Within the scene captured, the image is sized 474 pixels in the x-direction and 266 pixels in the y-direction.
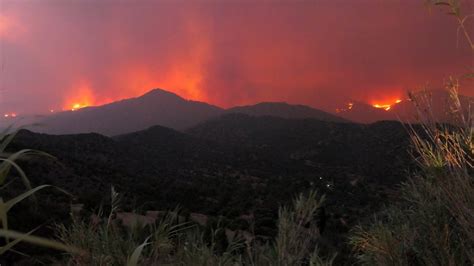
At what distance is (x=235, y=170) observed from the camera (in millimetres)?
55062

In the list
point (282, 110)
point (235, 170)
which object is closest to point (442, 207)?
point (235, 170)

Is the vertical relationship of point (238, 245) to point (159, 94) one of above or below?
below

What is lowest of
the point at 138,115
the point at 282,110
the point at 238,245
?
the point at 238,245

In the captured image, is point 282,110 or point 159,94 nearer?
point 282,110

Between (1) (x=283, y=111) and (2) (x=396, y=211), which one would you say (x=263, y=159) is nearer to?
(2) (x=396, y=211)

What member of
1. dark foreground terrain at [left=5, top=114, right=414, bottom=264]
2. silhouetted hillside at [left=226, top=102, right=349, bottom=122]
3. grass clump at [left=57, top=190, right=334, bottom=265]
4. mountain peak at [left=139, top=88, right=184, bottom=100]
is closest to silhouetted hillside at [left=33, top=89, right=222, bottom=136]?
mountain peak at [left=139, top=88, right=184, bottom=100]

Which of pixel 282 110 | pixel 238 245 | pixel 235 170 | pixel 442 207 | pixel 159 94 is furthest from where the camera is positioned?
pixel 159 94

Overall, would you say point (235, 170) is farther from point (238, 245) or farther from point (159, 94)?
point (159, 94)

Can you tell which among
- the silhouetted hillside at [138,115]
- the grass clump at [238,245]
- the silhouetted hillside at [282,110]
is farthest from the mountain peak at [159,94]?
the grass clump at [238,245]

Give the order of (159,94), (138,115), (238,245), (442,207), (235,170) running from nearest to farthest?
(238,245) < (442,207) < (235,170) < (138,115) < (159,94)

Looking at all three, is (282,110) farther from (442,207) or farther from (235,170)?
(442,207)

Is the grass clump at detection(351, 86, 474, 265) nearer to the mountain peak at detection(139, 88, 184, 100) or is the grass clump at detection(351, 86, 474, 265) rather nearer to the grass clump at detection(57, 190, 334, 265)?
the grass clump at detection(57, 190, 334, 265)

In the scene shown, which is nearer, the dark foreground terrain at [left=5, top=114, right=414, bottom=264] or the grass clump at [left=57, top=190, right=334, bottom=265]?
the grass clump at [left=57, top=190, right=334, bottom=265]

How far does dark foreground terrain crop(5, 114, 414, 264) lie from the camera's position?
22.7m
